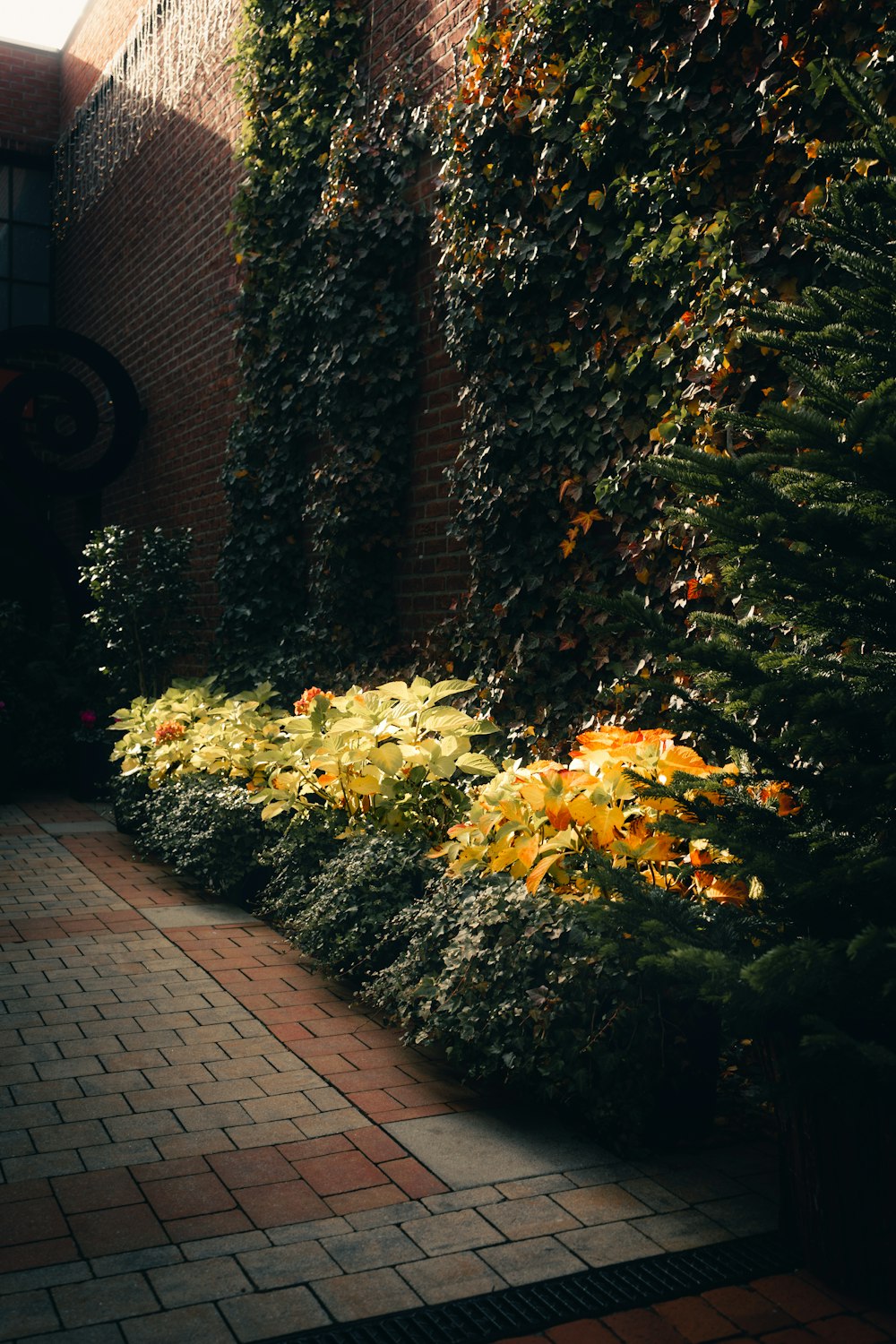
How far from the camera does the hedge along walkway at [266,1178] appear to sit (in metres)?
2.35

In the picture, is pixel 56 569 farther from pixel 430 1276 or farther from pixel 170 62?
pixel 430 1276

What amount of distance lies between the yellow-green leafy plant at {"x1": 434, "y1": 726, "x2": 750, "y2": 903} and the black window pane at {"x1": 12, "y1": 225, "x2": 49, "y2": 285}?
1171 cm

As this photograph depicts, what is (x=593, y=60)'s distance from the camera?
14.8ft

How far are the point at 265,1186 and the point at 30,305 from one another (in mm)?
12689

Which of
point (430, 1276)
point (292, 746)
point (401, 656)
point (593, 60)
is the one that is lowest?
point (430, 1276)

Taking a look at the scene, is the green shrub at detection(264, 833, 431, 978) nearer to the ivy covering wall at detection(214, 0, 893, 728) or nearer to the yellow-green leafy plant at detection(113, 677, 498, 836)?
the yellow-green leafy plant at detection(113, 677, 498, 836)

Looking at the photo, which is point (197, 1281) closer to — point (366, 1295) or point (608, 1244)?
point (366, 1295)

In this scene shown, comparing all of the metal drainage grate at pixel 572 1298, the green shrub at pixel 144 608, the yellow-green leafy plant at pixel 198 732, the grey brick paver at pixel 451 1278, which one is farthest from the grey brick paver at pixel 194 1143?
the green shrub at pixel 144 608

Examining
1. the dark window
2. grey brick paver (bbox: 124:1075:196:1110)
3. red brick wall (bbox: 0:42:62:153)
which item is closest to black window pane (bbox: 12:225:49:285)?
the dark window

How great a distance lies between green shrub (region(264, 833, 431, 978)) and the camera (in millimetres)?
4152

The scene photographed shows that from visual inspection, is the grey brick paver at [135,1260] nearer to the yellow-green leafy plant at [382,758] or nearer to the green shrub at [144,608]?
the yellow-green leafy plant at [382,758]

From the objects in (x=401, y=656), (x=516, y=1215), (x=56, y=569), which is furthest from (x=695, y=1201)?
(x=56, y=569)

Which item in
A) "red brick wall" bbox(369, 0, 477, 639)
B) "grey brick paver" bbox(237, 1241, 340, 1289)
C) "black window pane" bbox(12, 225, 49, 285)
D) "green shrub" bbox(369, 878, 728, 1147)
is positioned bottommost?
"grey brick paver" bbox(237, 1241, 340, 1289)

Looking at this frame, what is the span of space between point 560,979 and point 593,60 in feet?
11.4
